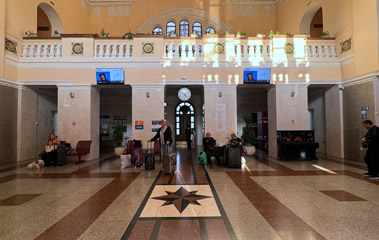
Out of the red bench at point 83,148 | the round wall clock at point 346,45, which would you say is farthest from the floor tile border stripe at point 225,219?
the round wall clock at point 346,45

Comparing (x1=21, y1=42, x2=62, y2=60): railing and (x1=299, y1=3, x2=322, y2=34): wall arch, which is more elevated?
(x1=299, y1=3, x2=322, y2=34): wall arch

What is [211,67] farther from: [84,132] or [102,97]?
[102,97]

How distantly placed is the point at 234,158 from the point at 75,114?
22.4 ft

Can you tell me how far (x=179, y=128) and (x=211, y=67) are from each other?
6.72 meters

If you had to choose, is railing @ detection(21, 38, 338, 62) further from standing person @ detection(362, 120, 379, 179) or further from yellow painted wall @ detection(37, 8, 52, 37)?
standing person @ detection(362, 120, 379, 179)

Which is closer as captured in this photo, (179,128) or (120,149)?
(120,149)

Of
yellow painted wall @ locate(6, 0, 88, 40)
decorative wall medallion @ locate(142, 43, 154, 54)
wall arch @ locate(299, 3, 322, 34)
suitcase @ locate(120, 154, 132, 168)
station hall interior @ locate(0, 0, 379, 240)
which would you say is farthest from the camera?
wall arch @ locate(299, 3, 322, 34)

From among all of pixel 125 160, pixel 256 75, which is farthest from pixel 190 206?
pixel 256 75

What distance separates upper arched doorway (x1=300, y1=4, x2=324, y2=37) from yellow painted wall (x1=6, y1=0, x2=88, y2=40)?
13.2 meters

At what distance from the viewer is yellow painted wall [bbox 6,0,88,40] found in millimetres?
8414

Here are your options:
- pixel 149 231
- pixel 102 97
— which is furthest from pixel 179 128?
pixel 149 231

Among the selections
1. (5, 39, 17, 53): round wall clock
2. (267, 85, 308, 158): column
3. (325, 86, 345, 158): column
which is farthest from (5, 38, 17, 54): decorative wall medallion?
(325, 86, 345, 158): column

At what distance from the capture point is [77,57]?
893cm

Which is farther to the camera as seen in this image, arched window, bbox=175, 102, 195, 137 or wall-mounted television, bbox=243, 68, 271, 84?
arched window, bbox=175, 102, 195, 137
